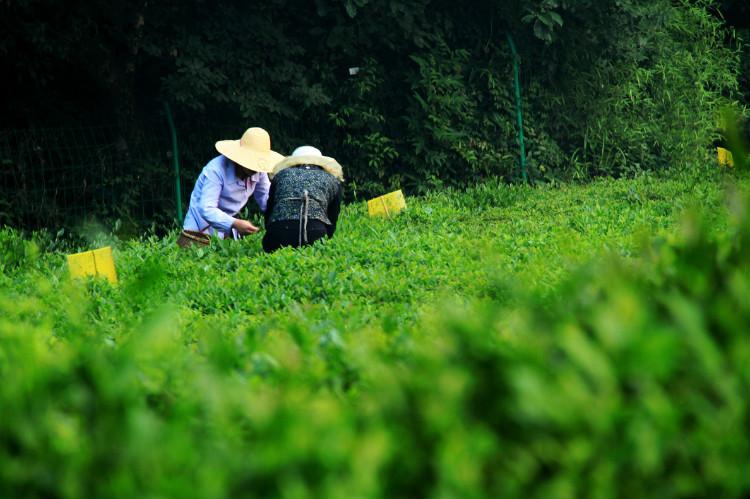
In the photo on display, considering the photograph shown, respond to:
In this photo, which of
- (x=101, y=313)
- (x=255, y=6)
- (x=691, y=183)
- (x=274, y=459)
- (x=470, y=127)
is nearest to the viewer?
(x=274, y=459)

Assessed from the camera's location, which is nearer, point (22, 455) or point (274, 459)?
point (274, 459)

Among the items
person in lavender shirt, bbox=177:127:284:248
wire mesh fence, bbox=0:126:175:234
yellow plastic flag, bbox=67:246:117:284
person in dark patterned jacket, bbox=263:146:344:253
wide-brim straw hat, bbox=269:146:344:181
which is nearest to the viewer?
yellow plastic flag, bbox=67:246:117:284

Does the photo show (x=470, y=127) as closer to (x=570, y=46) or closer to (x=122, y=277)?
(x=570, y=46)

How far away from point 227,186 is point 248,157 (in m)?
0.37

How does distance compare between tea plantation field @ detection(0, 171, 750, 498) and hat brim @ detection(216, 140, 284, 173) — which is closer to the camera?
tea plantation field @ detection(0, 171, 750, 498)

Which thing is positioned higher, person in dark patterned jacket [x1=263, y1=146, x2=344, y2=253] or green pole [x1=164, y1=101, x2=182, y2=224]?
person in dark patterned jacket [x1=263, y1=146, x2=344, y2=253]

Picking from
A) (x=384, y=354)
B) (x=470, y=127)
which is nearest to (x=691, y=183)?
(x=470, y=127)

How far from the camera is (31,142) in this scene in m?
12.2

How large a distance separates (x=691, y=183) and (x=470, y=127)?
3.84m

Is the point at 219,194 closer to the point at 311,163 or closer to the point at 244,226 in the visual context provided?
the point at 244,226

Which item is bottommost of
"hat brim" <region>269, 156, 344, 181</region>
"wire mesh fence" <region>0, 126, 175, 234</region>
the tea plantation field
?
"wire mesh fence" <region>0, 126, 175, 234</region>

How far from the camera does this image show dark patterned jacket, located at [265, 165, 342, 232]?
857 cm

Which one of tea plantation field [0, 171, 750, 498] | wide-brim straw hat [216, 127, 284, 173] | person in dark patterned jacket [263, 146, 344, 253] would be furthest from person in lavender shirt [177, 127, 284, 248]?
tea plantation field [0, 171, 750, 498]

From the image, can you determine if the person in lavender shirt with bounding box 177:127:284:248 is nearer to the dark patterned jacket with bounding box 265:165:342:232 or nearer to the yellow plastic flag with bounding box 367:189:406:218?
the dark patterned jacket with bounding box 265:165:342:232
